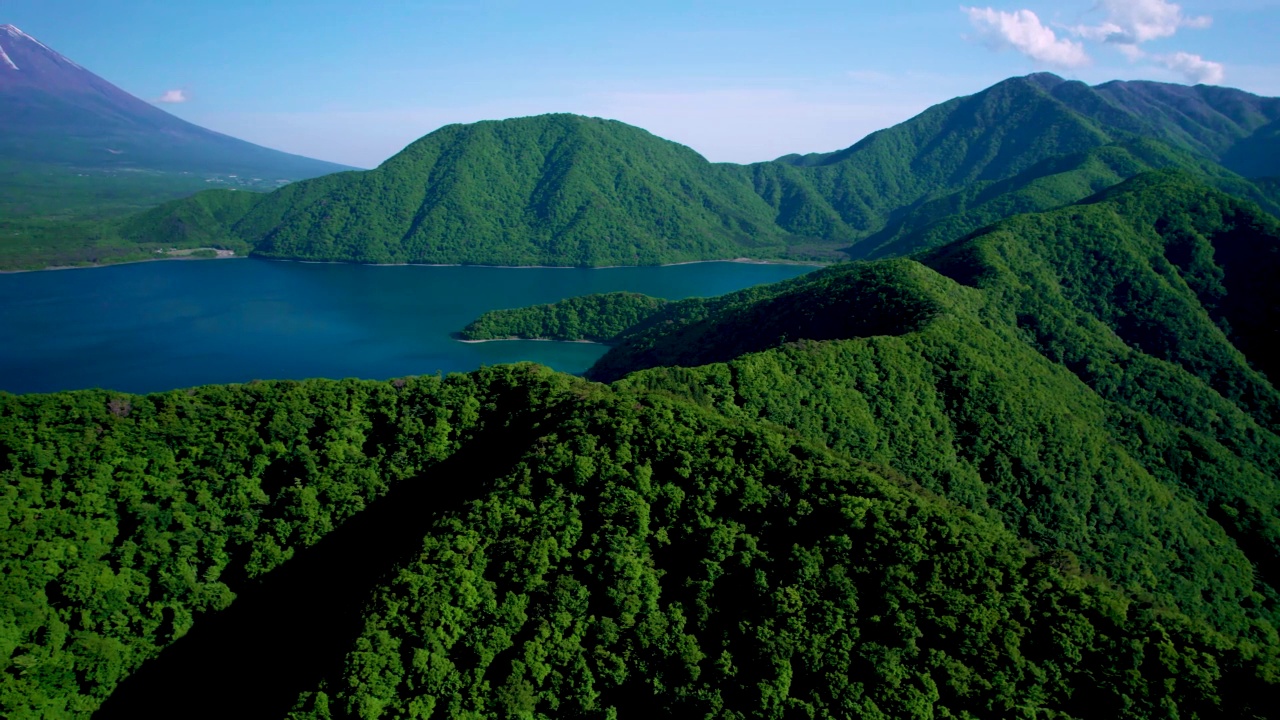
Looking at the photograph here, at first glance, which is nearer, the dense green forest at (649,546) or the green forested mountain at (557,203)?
the dense green forest at (649,546)

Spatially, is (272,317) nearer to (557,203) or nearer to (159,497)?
(557,203)

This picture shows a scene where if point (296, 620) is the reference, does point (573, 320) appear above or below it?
above

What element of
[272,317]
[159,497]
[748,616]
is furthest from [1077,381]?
[272,317]

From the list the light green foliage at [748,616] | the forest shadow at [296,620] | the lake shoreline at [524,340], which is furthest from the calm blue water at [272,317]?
the light green foliage at [748,616]

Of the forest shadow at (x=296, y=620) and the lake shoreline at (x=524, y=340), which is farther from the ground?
the forest shadow at (x=296, y=620)

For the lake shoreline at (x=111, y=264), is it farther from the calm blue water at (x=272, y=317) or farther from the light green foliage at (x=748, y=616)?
the light green foliage at (x=748, y=616)

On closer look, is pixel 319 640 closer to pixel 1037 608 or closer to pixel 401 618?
pixel 401 618
